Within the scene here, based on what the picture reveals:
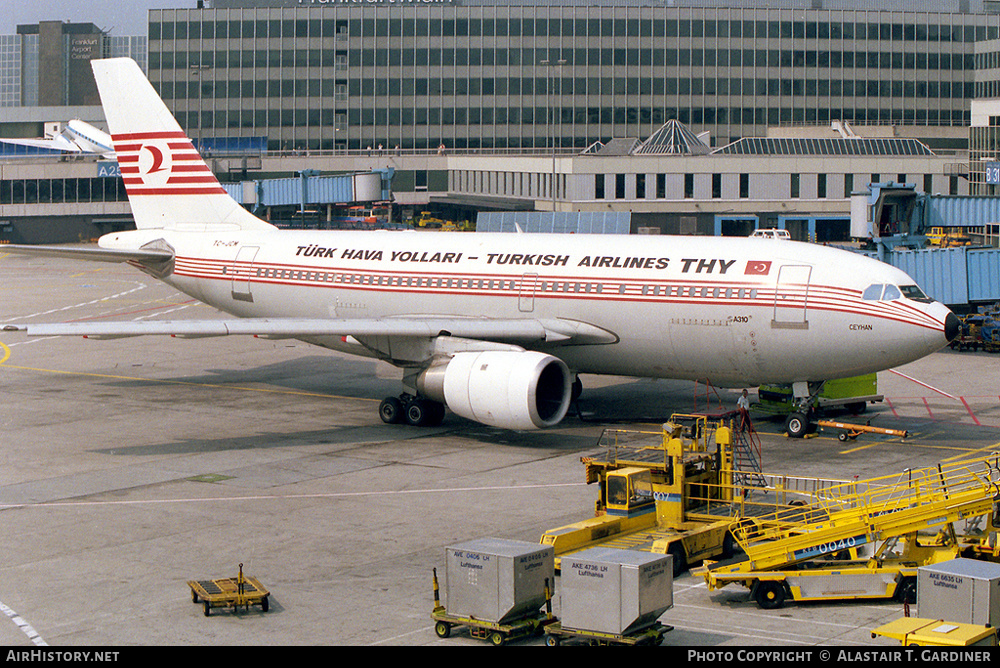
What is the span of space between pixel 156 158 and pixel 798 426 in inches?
942

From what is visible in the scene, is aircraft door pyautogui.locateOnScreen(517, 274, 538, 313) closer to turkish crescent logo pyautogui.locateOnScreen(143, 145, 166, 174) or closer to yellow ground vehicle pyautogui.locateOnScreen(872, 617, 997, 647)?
turkish crescent logo pyautogui.locateOnScreen(143, 145, 166, 174)

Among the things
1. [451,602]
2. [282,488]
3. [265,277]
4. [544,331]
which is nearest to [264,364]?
[265,277]

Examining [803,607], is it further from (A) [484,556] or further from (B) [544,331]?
(B) [544,331]

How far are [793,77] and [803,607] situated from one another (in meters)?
119

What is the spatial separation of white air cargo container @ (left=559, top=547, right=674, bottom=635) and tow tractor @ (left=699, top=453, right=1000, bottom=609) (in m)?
2.96

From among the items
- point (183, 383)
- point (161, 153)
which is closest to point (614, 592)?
point (183, 383)

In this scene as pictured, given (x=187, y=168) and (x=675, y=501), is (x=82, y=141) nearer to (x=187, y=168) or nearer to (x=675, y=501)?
(x=187, y=168)

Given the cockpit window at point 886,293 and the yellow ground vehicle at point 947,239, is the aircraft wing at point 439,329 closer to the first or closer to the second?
the cockpit window at point 886,293

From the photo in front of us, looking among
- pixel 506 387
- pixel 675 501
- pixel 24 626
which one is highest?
pixel 506 387

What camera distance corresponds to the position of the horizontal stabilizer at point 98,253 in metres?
37.9

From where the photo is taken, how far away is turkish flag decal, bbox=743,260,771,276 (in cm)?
3244

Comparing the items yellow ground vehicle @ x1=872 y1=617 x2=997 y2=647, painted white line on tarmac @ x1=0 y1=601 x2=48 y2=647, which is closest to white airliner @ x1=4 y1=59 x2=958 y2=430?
painted white line on tarmac @ x1=0 y1=601 x2=48 y2=647

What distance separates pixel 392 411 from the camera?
118 ft

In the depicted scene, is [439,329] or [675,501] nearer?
[675,501]
